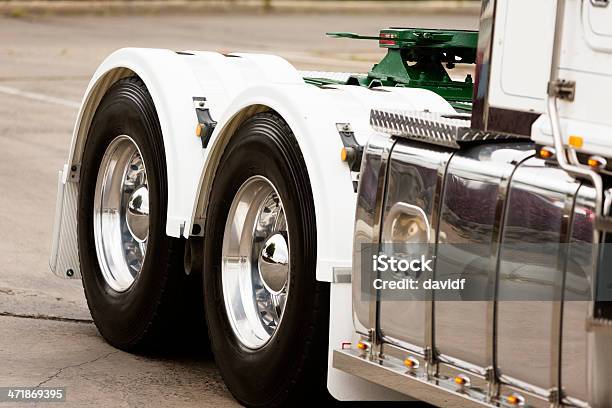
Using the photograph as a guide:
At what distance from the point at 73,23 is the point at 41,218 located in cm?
1733

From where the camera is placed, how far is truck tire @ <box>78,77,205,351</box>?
6.21 m

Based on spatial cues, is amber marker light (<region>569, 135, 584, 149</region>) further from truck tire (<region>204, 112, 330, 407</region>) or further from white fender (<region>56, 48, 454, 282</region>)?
truck tire (<region>204, 112, 330, 407</region>)

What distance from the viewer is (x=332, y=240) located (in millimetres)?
5109

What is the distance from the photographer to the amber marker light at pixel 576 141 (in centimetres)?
424

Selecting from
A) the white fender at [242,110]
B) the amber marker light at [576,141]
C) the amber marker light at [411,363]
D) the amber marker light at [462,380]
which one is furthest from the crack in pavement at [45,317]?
the amber marker light at [576,141]

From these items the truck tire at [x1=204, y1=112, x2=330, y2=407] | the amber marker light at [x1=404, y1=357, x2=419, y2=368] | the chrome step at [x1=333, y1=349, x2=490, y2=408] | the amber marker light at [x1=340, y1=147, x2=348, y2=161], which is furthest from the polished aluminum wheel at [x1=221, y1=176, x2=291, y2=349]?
the amber marker light at [x1=404, y1=357, x2=419, y2=368]

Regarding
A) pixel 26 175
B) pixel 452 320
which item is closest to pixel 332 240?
pixel 452 320

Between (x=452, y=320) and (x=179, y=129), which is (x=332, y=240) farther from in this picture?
(x=179, y=129)

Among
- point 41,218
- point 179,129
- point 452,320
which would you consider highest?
point 179,129

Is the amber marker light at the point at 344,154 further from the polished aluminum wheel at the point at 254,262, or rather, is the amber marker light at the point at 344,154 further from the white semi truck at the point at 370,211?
the polished aluminum wheel at the point at 254,262

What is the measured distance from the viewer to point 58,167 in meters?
11.9

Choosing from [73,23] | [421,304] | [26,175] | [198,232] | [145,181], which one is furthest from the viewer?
[73,23]

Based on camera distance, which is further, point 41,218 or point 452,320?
point 41,218

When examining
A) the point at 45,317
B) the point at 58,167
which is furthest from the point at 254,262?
the point at 58,167
